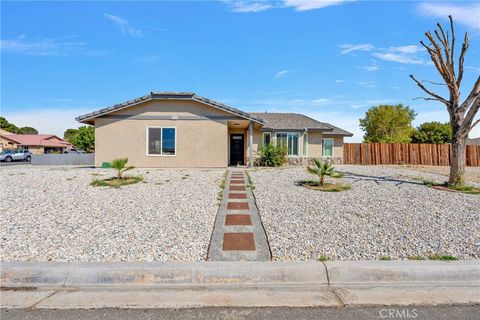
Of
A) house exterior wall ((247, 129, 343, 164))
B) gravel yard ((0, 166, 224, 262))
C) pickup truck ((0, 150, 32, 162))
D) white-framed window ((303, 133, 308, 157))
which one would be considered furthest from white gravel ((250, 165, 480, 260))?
pickup truck ((0, 150, 32, 162))

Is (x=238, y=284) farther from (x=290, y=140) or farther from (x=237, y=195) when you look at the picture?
(x=290, y=140)

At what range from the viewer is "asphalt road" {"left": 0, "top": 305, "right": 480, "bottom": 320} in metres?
2.90

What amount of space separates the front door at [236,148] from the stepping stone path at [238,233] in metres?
11.1

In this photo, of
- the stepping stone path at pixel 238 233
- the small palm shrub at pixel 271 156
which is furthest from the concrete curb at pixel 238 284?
the small palm shrub at pixel 271 156

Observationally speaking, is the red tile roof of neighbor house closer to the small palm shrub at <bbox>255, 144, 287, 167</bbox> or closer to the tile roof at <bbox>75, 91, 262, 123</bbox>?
the tile roof at <bbox>75, 91, 262, 123</bbox>

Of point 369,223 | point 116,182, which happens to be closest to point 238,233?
point 369,223

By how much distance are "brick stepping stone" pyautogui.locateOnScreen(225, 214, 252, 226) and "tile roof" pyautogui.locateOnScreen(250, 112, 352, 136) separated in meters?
14.7

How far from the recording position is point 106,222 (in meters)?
A: 5.84

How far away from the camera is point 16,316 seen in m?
2.90

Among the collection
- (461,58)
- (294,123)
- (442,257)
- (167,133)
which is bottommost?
(442,257)

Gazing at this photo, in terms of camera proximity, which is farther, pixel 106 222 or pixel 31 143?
pixel 31 143

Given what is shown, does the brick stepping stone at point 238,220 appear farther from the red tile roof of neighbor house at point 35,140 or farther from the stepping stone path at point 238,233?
the red tile roof of neighbor house at point 35,140

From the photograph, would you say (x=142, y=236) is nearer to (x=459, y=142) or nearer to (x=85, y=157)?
(x=459, y=142)

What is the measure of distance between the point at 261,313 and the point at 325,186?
7.23 metres
